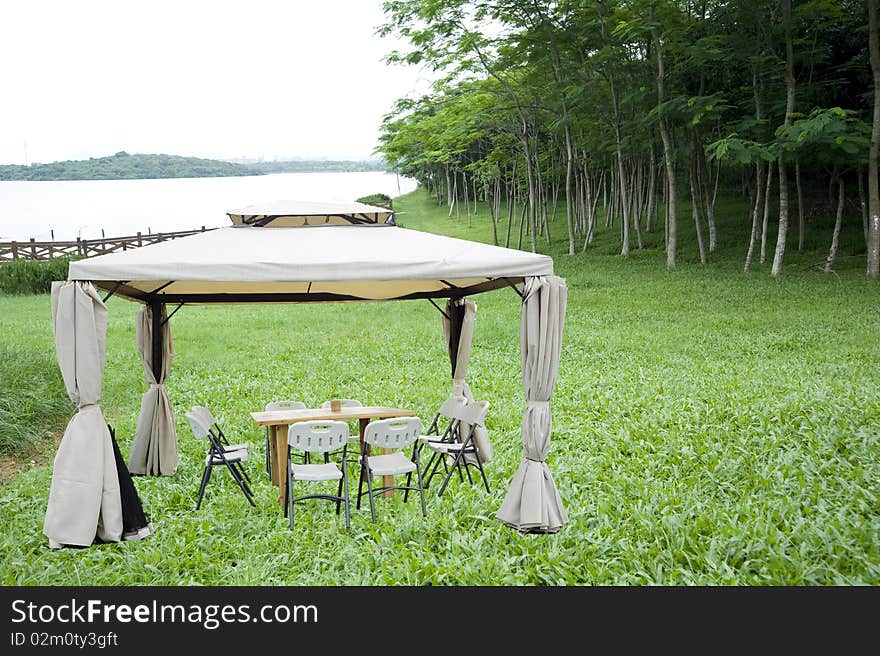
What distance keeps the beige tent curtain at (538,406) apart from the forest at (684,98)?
13.2 meters

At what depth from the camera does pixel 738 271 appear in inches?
824

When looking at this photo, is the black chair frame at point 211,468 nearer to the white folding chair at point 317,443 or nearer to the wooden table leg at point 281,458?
the wooden table leg at point 281,458

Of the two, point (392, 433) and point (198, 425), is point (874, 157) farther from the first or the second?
point (198, 425)

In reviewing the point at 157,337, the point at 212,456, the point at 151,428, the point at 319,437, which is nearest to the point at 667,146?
the point at 157,337

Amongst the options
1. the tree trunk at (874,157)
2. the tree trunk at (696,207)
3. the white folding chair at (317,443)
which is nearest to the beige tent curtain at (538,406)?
the white folding chair at (317,443)

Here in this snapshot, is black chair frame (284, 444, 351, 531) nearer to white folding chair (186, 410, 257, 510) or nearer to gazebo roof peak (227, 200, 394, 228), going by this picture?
white folding chair (186, 410, 257, 510)

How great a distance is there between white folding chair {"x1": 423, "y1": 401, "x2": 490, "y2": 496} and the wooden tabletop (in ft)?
1.41

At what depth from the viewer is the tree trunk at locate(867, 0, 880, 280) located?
671 inches

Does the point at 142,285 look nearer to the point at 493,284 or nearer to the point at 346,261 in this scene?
the point at 346,261

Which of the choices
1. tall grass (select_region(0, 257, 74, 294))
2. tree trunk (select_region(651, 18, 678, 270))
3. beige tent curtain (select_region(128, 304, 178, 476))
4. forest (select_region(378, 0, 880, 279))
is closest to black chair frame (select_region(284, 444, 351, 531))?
beige tent curtain (select_region(128, 304, 178, 476))

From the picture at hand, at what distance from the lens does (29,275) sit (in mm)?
24688

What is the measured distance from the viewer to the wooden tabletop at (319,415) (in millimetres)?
6496

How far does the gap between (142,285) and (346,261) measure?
2.48 meters
